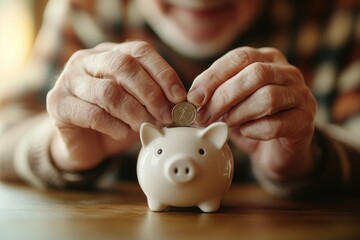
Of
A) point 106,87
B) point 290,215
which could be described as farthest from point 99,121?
point 290,215

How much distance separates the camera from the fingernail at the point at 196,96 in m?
0.63

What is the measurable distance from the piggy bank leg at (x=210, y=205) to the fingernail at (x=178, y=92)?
0.14 metres

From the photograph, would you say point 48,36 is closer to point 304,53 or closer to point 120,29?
point 120,29

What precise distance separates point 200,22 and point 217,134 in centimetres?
63

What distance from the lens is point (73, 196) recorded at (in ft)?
2.59

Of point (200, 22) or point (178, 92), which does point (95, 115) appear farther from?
point (200, 22)

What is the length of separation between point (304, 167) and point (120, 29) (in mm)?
729

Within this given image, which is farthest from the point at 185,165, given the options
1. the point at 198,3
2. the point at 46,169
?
the point at 198,3

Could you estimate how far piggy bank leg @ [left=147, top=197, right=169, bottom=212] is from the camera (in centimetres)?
62

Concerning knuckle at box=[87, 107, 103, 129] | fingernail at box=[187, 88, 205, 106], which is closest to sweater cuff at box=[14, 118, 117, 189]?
knuckle at box=[87, 107, 103, 129]

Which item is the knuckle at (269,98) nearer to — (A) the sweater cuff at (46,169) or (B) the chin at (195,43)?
(A) the sweater cuff at (46,169)

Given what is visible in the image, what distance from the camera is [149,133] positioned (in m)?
0.61

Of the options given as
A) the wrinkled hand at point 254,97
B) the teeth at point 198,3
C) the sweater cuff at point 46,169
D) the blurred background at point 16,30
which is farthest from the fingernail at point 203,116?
the blurred background at point 16,30

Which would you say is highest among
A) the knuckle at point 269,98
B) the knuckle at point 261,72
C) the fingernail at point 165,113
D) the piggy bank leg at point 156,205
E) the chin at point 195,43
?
the knuckle at point 261,72
